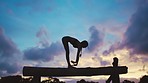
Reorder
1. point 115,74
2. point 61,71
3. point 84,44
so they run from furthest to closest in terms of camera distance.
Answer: point 115,74, point 61,71, point 84,44

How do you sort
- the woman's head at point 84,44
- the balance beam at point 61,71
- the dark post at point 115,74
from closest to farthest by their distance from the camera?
the woman's head at point 84,44 → the balance beam at point 61,71 → the dark post at point 115,74

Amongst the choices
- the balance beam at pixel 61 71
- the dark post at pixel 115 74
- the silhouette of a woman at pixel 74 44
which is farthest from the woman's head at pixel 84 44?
Result: the dark post at pixel 115 74

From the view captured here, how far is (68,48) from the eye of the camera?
11523 mm

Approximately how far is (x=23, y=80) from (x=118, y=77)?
50.0ft

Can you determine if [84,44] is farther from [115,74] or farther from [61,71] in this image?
[115,74]

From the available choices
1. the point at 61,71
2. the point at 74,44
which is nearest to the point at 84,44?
the point at 74,44

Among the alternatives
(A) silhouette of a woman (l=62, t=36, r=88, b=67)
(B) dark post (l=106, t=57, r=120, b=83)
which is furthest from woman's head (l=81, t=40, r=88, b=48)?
(B) dark post (l=106, t=57, r=120, b=83)

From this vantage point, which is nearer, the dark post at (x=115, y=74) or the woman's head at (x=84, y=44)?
the woman's head at (x=84, y=44)

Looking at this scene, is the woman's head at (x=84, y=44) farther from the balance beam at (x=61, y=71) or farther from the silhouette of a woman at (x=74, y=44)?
the balance beam at (x=61, y=71)

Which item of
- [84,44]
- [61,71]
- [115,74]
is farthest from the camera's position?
[115,74]

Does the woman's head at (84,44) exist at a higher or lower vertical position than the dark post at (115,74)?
higher

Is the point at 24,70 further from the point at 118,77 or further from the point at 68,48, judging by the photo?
the point at 118,77

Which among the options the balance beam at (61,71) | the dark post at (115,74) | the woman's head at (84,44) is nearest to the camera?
the woman's head at (84,44)

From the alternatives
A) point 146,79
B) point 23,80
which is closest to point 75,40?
point 23,80
